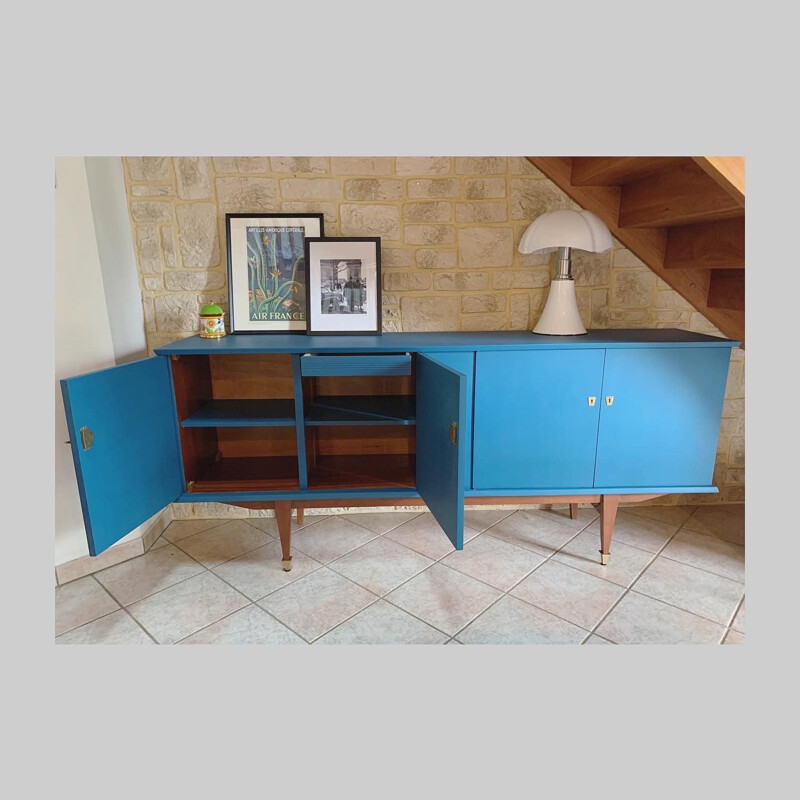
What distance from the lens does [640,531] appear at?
258cm

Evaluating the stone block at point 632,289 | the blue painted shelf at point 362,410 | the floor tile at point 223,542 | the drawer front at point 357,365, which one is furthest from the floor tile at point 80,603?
the stone block at point 632,289

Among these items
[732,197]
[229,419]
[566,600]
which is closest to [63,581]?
[229,419]

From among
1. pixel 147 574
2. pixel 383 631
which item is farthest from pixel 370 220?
pixel 147 574

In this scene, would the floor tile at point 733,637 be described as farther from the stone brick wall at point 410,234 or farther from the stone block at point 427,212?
the stone block at point 427,212

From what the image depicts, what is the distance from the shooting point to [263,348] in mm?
2006

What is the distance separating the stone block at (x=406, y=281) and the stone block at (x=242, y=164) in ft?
2.60

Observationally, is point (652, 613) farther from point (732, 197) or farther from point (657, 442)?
point (732, 197)

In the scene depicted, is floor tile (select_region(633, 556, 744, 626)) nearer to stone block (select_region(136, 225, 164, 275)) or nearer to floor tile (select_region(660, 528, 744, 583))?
floor tile (select_region(660, 528, 744, 583))

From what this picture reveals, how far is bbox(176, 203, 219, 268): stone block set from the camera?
2.38 metres

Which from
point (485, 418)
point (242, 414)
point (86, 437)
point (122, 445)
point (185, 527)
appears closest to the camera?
point (86, 437)

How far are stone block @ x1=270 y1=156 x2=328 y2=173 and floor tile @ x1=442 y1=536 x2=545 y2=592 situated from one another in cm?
203

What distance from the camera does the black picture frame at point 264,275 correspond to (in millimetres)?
2367

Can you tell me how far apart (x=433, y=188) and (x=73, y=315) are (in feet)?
5.73

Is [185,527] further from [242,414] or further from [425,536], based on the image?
[425,536]
